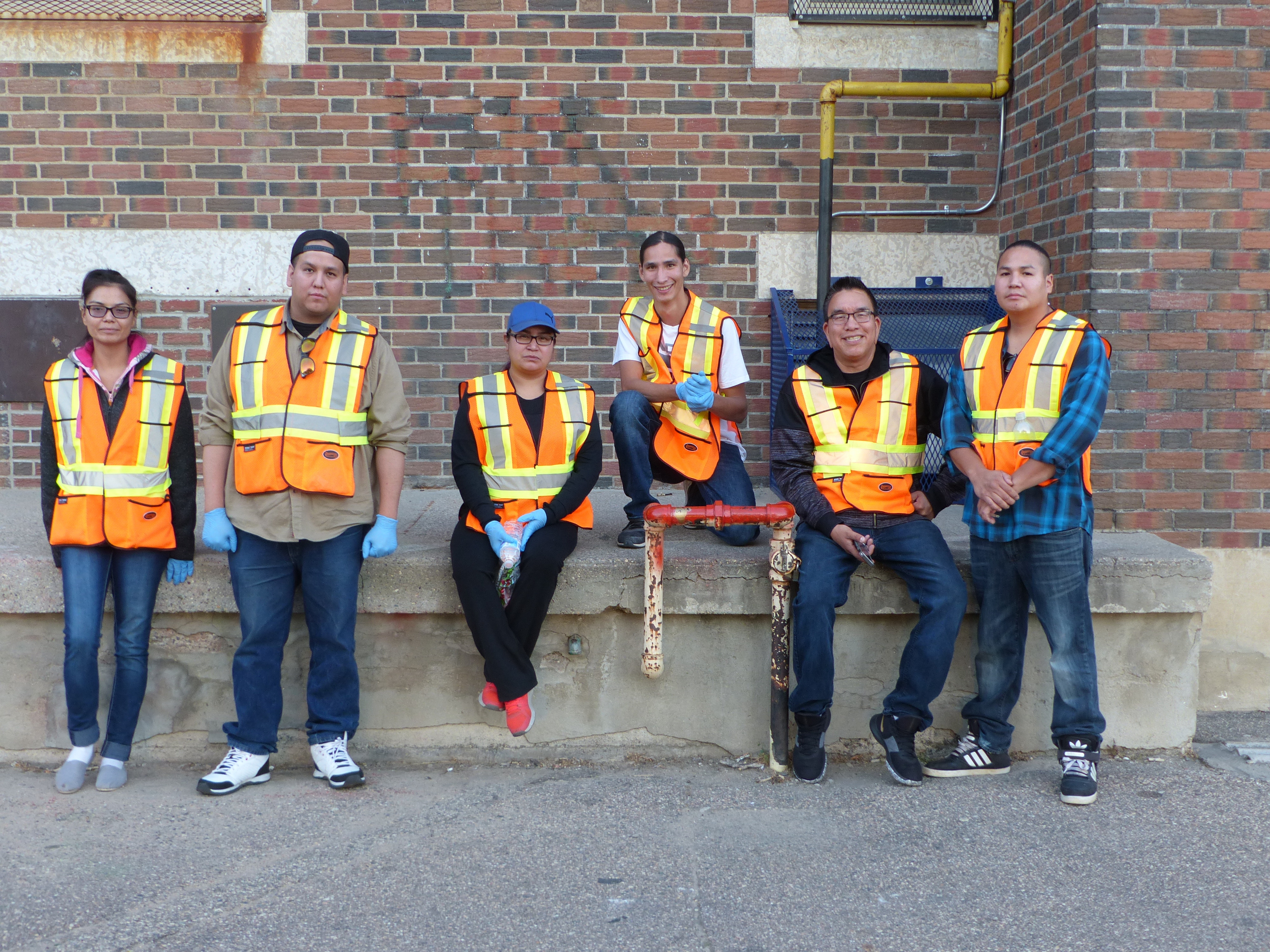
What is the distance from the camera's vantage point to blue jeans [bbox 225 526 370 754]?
156 inches

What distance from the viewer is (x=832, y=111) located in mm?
5727

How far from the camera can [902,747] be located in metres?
4.08

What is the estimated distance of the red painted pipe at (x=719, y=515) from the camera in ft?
13.3

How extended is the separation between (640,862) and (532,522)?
49.6 inches

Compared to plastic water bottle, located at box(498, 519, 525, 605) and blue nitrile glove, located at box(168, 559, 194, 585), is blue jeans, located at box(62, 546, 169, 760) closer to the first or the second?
blue nitrile glove, located at box(168, 559, 194, 585)

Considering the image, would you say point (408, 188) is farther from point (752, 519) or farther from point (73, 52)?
point (752, 519)

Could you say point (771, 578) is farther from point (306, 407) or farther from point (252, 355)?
point (252, 355)

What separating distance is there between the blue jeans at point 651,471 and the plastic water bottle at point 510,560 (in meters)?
0.58

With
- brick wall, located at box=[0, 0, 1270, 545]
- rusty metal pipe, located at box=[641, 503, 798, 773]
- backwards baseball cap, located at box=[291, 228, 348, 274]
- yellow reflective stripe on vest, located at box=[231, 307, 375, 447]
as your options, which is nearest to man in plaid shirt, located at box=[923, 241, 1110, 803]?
rusty metal pipe, located at box=[641, 503, 798, 773]

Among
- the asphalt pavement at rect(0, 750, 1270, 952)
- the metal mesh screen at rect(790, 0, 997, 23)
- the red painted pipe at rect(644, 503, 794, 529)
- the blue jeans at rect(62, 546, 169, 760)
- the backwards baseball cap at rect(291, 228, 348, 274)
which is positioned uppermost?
the metal mesh screen at rect(790, 0, 997, 23)

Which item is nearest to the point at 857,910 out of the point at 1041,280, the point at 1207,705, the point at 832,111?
the point at 1041,280

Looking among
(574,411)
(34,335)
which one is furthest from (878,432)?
(34,335)

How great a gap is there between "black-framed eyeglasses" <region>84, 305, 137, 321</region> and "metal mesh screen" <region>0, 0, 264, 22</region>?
249cm

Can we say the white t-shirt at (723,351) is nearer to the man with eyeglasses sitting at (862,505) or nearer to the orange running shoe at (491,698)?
the man with eyeglasses sitting at (862,505)
